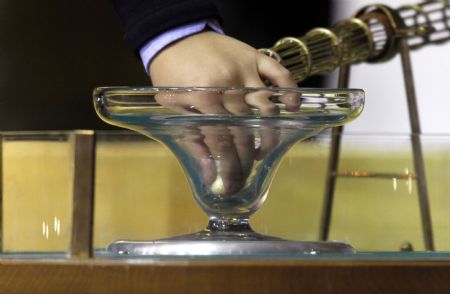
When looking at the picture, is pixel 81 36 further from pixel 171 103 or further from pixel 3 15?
pixel 171 103

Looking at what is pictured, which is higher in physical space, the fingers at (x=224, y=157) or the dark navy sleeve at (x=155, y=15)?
the dark navy sleeve at (x=155, y=15)

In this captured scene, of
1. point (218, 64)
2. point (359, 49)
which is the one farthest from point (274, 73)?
point (359, 49)

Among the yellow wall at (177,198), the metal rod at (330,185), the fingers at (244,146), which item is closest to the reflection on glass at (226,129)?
the fingers at (244,146)

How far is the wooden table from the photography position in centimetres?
33

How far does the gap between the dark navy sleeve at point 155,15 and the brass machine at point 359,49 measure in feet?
0.49

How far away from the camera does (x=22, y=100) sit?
5.87 ft

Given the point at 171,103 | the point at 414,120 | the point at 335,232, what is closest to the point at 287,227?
the point at 335,232

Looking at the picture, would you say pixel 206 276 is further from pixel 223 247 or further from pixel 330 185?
pixel 330 185

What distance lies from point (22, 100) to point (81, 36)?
0.53ft

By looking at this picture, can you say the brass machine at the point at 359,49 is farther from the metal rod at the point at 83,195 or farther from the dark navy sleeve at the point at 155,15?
the metal rod at the point at 83,195

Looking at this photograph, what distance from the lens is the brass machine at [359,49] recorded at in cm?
76

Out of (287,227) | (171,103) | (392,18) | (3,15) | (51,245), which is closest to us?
(171,103)

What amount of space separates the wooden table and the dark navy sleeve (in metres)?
0.25

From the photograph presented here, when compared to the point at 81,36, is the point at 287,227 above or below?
below
